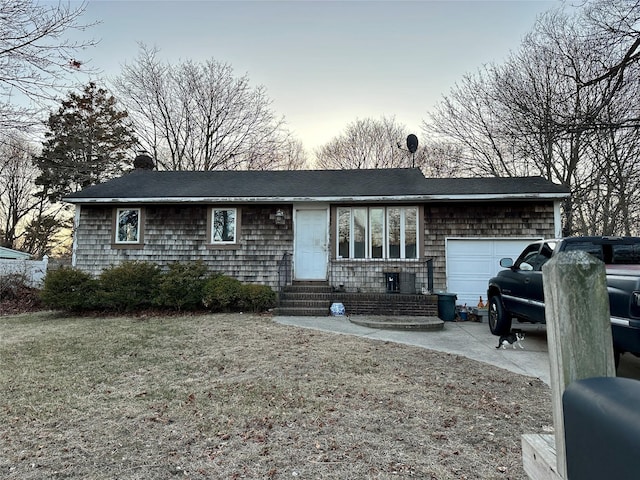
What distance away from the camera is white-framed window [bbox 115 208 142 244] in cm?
1134

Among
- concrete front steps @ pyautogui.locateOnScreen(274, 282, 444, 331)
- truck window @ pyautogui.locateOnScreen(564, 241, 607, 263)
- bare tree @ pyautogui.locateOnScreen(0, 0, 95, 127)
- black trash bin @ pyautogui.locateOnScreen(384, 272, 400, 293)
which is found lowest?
concrete front steps @ pyautogui.locateOnScreen(274, 282, 444, 331)

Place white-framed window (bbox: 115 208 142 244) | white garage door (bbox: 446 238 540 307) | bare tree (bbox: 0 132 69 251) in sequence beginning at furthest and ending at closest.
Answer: bare tree (bbox: 0 132 69 251)
white-framed window (bbox: 115 208 142 244)
white garage door (bbox: 446 238 540 307)

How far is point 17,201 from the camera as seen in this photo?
23.9m

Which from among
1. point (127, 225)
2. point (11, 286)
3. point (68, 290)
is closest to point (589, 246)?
point (68, 290)

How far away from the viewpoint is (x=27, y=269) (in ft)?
41.9

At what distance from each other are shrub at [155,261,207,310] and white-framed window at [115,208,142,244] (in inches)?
86.7

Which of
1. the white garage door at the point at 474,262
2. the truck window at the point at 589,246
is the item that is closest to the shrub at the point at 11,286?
the white garage door at the point at 474,262

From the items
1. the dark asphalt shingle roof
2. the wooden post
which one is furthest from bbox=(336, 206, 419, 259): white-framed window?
the wooden post

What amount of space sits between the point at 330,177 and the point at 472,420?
10.1 meters

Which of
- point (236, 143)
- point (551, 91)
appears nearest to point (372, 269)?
point (551, 91)

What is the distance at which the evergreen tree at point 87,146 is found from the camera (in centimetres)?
2223

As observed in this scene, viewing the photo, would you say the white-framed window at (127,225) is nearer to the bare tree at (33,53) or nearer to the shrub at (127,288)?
the shrub at (127,288)

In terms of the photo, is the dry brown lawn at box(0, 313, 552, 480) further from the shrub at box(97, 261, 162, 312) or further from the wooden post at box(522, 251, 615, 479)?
the shrub at box(97, 261, 162, 312)

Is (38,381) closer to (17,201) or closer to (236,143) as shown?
(236,143)
